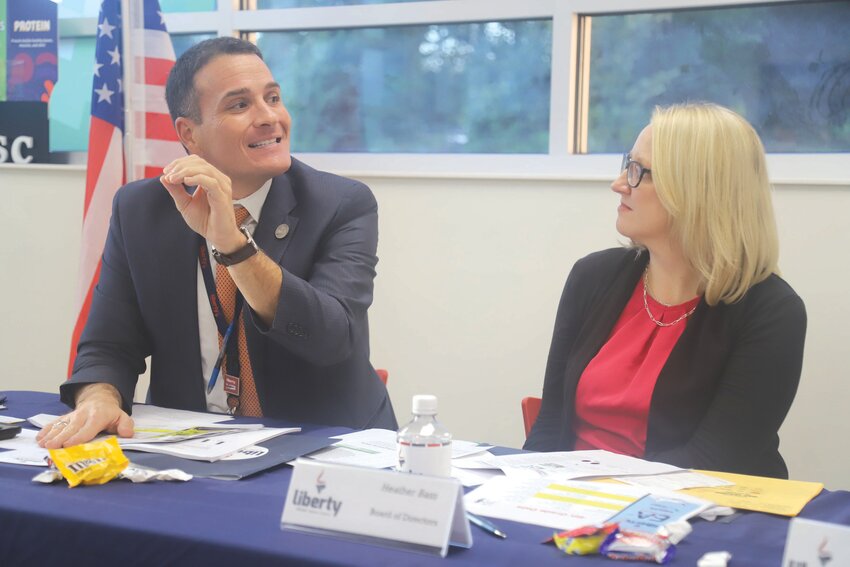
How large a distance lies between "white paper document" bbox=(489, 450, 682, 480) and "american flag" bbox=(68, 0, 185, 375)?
103 inches

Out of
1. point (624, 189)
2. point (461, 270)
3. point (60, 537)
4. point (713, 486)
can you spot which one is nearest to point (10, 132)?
point (461, 270)

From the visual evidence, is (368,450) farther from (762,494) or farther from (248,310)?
(762,494)

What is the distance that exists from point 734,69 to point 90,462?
2748mm

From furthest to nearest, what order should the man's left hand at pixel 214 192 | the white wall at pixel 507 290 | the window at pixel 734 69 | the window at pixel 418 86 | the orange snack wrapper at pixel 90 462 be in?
the window at pixel 418 86 < the window at pixel 734 69 < the white wall at pixel 507 290 < the man's left hand at pixel 214 192 < the orange snack wrapper at pixel 90 462

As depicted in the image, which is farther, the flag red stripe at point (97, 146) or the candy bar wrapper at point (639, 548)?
the flag red stripe at point (97, 146)

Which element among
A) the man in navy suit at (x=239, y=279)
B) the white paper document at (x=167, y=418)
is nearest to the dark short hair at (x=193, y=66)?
the man in navy suit at (x=239, y=279)

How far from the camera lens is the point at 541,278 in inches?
141

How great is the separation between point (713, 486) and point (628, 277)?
2.88 ft

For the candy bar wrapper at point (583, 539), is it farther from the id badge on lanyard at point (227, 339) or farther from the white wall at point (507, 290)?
the white wall at point (507, 290)

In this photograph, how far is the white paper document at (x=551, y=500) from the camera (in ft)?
4.36

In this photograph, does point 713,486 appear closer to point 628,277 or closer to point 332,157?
point 628,277

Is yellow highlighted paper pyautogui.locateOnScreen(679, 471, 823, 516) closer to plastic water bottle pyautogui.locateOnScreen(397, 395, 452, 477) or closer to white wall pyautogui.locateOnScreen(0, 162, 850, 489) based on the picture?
plastic water bottle pyautogui.locateOnScreen(397, 395, 452, 477)

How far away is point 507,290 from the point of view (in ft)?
12.0

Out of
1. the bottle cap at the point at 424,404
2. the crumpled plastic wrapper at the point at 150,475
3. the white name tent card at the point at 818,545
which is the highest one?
the bottle cap at the point at 424,404
